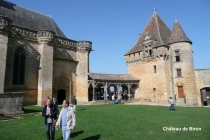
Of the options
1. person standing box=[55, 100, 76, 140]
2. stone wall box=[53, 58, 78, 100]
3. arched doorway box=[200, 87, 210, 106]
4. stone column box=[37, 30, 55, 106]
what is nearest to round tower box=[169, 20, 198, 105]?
arched doorway box=[200, 87, 210, 106]

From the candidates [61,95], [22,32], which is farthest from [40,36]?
[61,95]

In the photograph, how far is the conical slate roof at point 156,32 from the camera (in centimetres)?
2658

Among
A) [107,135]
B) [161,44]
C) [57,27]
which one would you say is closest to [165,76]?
[161,44]

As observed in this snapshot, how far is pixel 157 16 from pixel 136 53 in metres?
8.30

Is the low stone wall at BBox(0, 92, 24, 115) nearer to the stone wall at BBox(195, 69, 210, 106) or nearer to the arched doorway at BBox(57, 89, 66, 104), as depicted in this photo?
the arched doorway at BBox(57, 89, 66, 104)

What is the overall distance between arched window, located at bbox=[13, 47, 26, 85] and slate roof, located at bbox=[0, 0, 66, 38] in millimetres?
4224

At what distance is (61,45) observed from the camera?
21641mm

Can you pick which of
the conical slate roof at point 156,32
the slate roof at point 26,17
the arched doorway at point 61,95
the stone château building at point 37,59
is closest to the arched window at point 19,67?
the stone château building at point 37,59

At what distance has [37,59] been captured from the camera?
1867cm

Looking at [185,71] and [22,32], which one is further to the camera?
[185,71]

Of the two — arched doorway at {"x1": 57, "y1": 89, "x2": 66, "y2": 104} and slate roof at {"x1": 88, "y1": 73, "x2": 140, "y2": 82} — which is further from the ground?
slate roof at {"x1": 88, "y1": 73, "x2": 140, "y2": 82}

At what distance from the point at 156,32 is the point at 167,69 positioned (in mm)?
6987

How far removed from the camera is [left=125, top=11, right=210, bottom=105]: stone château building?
75.1 ft

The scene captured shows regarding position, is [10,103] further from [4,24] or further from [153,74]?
[153,74]
